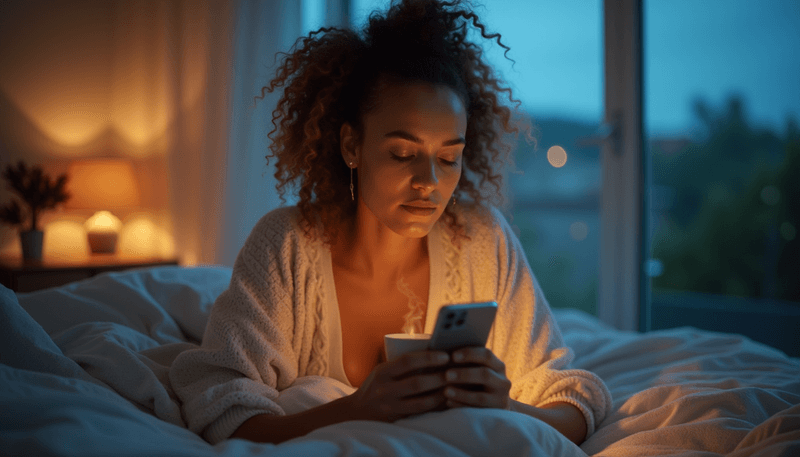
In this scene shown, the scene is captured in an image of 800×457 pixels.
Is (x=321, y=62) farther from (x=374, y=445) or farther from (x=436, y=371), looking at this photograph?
(x=374, y=445)

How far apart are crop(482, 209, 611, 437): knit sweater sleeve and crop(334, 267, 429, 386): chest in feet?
0.60

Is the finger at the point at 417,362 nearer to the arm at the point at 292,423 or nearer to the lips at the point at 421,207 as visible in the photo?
the arm at the point at 292,423

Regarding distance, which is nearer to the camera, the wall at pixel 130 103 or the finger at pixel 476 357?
the finger at pixel 476 357

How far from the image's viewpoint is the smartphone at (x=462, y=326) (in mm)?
779

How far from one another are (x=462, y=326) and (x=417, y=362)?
0.09 metres

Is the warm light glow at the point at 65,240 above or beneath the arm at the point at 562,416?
above

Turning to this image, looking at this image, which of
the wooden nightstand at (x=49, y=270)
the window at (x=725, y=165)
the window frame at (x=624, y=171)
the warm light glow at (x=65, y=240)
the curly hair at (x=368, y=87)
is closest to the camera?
the curly hair at (x=368, y=87)

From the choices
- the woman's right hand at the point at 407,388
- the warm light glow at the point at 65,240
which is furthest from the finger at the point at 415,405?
the warm light glow at the point at 65,240

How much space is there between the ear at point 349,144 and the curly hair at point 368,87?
0.06ft

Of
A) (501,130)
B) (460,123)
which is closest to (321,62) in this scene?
(460,123)

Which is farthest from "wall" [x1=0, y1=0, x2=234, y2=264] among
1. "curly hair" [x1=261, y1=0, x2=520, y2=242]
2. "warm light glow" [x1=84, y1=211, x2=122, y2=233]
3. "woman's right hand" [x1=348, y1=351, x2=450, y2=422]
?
"woman's right hand" [x1=348, y1=351, x2=450, y2=422]

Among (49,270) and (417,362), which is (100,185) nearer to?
(49,270)

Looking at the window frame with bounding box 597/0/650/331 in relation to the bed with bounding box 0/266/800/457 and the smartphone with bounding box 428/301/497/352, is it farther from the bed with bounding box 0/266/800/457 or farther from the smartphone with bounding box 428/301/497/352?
the smartphone with bounding box 428/301/497/352

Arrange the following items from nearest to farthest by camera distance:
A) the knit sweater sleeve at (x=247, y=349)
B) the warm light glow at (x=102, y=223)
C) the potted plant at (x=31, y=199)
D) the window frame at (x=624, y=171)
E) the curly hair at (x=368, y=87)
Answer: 1. the knit sweater sleeve at (x=247, y=349)
2. the curly hair at (x=368, y=87)
3. the window frame at (x=624, y=171)
4. the potted plant at (x=31, y=199)
5. the warm light glow at (x=102, y=223)
